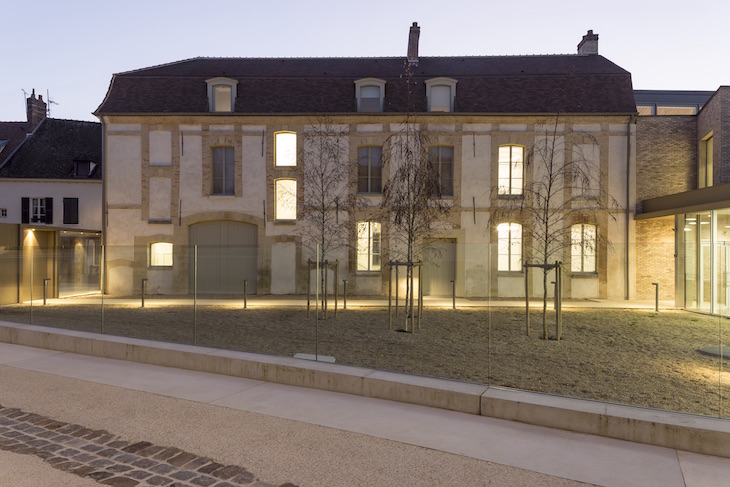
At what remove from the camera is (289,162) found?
75.2 ft

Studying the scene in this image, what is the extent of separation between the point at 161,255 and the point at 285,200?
1208cm

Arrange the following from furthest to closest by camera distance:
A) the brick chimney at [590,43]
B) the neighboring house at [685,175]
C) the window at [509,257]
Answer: the brick chimney at [590,43], the neighboring house at [685,175], the window at [509,257]

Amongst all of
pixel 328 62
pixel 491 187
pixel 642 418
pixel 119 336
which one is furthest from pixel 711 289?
pixel 328 62

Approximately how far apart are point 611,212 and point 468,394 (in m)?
18.0

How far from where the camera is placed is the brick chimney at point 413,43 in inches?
993

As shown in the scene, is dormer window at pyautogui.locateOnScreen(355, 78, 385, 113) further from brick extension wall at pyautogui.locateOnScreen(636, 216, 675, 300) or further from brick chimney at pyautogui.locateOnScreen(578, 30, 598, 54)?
brick extension wall at pyautogui.locateOnScreen(636, 216, 675, 300)

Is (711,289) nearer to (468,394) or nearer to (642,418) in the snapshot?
(642,418)

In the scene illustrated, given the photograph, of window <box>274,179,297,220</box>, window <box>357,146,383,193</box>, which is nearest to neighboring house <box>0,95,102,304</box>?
window <box>274,179,297,220</box>

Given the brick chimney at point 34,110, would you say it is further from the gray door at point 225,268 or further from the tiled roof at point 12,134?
the gray door at point 225,268

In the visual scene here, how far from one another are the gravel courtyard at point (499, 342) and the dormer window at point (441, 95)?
43.8 feet

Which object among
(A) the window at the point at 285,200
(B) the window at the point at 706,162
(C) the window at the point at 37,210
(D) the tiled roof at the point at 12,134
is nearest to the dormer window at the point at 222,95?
(A) the window at the point at 285,200

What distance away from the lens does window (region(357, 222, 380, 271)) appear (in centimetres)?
2127

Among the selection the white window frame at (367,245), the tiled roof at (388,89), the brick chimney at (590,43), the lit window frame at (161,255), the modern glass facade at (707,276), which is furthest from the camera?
the brick chimney at (590,43)

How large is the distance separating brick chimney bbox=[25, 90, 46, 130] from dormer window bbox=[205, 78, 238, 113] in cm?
2093
